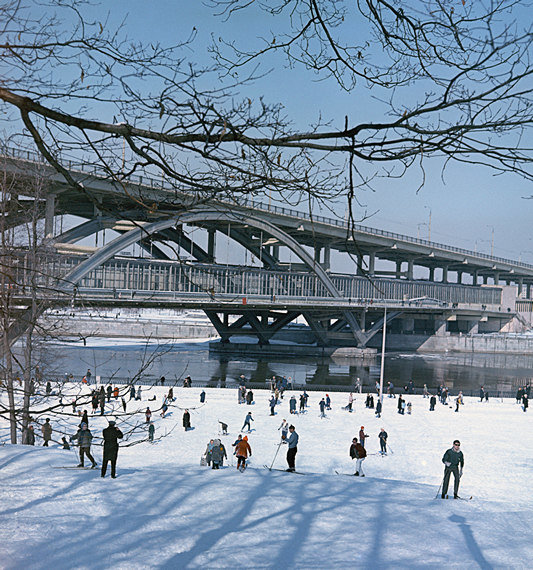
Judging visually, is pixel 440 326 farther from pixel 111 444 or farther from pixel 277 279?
pixel 111 444

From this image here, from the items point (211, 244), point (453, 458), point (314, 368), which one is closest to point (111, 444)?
point (453, 458)

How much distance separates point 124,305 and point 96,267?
735 centimetres

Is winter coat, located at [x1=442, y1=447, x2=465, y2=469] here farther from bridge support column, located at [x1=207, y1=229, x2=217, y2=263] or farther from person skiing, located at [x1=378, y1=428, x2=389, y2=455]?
bridge support column, located at [x1=207, y1=229, x2=217, y2=263]

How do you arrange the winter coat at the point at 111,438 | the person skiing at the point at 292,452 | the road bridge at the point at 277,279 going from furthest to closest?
the road bridge at the point at 277,279
the person skiing at the point at 292,452
the winter coat at the point at 111,438

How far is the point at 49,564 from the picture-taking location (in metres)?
5.63

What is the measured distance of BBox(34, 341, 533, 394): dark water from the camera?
4338 centimetres

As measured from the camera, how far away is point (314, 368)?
52438 millimetres

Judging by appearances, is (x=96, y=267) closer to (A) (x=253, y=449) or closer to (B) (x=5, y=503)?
(A) (x=253, y=449)

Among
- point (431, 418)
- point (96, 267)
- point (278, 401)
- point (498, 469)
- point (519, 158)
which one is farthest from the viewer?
point (96, 267)

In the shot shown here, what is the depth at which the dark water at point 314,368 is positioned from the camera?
43375 mm

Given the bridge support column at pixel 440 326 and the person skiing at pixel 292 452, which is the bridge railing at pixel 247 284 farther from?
the person skiing at pixel 292 452

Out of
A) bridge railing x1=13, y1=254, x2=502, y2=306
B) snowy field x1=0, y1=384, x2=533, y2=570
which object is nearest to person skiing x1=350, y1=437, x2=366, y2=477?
snowy field x1=0, y1=384, x2=533, y2=570

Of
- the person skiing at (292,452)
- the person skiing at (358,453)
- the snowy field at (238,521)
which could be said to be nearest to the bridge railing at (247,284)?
the person skiing at (358,453)

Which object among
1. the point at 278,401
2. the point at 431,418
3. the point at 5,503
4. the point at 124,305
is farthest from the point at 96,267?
the point at 5,503
